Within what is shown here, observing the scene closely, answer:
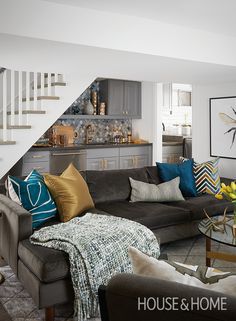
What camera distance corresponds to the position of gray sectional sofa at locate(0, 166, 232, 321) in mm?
2510

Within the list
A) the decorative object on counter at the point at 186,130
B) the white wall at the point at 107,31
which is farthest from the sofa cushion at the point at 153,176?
the decorative object on counter at the point at 186,130

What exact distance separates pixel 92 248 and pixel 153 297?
150 centimetres

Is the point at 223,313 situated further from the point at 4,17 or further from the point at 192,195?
the point at 192,195

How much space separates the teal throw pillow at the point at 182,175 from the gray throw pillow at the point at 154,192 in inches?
8.6

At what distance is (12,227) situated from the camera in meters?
2.99

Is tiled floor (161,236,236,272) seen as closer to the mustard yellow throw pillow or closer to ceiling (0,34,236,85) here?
the mustard yellow throw pillow

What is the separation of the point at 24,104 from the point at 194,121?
282 cm

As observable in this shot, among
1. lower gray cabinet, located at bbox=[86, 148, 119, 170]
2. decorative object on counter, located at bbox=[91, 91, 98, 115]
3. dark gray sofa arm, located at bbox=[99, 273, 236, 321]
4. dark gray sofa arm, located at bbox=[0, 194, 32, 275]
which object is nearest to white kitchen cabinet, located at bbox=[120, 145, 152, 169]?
lower gray cabinet, located at bbox=[86, 148, 119, 170]

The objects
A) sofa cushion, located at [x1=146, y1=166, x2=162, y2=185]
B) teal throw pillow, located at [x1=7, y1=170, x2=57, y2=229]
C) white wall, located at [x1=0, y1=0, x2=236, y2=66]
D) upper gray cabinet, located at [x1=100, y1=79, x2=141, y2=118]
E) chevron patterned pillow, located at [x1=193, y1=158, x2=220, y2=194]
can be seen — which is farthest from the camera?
upper gray cabinet, located at [x1=100, y1=79, x2=141, y2=118]

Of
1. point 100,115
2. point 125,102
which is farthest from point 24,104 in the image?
point 125,102

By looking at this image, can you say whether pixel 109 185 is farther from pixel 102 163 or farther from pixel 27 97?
pixel 102 163

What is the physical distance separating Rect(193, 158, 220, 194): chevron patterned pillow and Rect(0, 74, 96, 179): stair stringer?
1.99 m

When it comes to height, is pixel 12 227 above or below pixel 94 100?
below

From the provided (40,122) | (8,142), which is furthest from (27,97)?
(8,142)
